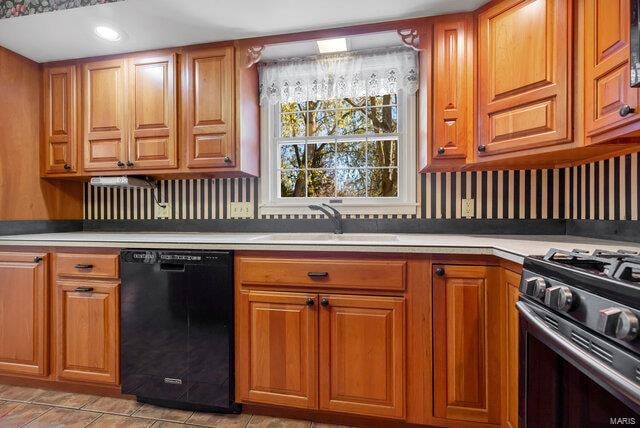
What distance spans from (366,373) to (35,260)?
2009 mm

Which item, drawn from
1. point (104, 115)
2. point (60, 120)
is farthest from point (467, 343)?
point (60, 120)

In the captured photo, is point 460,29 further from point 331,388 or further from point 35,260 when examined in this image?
point 35,260

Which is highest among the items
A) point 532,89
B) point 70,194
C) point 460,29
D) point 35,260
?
point 460,29

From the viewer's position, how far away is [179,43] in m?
2.15

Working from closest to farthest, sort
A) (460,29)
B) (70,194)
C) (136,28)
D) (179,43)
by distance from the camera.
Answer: (460,29) → (136,28) → (179,43) → (70,194)

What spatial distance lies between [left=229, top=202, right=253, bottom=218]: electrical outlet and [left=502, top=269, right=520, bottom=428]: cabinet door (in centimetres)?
168

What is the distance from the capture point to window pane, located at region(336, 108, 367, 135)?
2.45 m

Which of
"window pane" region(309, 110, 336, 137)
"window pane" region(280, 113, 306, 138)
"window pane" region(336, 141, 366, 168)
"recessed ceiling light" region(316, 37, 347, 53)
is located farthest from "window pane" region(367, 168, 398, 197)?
"recessed ceiling light" region(316, 37, 347, 53)

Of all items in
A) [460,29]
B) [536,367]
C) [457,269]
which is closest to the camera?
[536,367]

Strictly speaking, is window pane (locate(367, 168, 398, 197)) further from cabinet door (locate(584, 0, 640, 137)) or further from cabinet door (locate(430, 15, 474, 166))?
cabinet door (locate(584, 0, 640, 137))

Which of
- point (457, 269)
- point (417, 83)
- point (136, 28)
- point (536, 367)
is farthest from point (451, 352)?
point (136, 28)

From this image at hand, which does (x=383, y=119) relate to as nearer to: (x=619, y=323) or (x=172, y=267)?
(x=172, y=267)

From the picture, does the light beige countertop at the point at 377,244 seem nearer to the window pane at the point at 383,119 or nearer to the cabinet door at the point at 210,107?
the cabinet door at the point at 210,107

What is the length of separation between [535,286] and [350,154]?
165 centimetres
